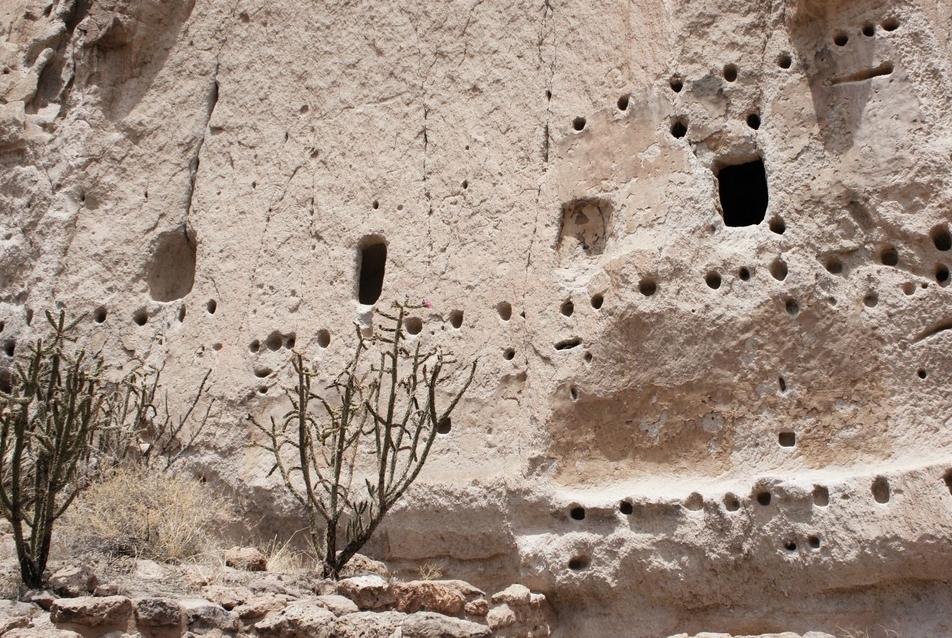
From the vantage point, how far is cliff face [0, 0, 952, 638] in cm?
478

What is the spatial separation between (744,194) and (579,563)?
7.32 ft

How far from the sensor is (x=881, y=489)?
180 inches

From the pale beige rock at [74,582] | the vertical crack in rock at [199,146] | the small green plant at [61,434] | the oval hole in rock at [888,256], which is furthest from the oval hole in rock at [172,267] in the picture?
the oval hole in rock at [888,256]

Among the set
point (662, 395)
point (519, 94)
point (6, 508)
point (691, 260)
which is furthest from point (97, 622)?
point (519, 94)

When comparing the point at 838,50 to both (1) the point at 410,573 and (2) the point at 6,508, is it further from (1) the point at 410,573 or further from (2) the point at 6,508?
(2) the point at 6,508

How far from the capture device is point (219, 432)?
6.09 meters

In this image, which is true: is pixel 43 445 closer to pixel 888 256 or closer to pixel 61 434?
pixel 61 434

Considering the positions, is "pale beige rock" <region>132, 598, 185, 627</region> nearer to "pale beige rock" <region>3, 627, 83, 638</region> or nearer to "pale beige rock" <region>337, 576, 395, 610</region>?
"pale beige rock" <region>3, 627, 83, 638</region>

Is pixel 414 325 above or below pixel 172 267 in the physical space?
below

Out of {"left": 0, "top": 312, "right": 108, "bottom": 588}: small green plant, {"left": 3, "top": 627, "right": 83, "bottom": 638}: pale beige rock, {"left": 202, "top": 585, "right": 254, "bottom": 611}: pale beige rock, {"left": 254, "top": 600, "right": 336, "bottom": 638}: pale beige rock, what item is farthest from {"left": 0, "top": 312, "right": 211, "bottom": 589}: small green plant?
{"left": 254, "top": 600, "right": 336, "bottom": 638}: pale beige rock

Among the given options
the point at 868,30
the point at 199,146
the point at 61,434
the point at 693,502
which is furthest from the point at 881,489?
the point at 199,146

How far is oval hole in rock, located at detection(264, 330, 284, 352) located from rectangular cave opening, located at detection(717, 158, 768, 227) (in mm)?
2544

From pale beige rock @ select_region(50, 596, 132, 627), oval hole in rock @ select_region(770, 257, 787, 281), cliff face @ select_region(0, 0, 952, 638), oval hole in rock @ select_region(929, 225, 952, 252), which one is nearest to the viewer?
pale beige rock @ select_region(50, 596, 132, 627)

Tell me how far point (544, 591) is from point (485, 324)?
138 cm
